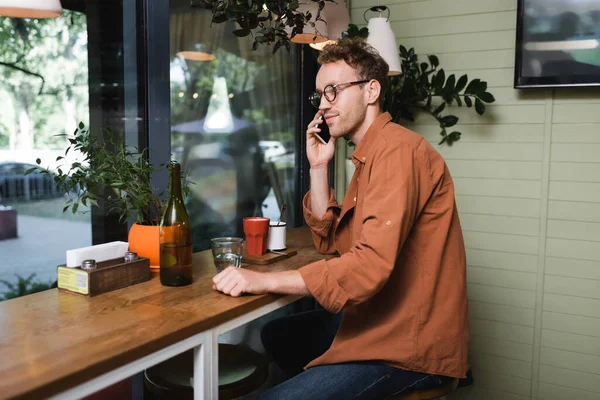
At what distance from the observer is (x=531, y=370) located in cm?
272

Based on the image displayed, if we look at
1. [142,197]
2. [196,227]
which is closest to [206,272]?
[142,197]

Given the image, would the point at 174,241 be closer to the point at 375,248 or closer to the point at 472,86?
the point at 375,248

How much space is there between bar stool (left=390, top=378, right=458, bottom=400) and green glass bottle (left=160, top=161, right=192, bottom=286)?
64 cm

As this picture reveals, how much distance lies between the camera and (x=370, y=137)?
5.81 ft

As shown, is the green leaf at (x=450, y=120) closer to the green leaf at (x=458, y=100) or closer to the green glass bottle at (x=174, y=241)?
the green leaf at (x=458, y=100)

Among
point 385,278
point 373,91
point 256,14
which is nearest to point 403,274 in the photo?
point 385,278

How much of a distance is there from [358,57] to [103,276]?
953mm

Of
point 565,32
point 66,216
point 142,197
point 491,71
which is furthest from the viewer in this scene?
point 491,71

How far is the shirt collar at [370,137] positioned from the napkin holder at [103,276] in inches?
26.8

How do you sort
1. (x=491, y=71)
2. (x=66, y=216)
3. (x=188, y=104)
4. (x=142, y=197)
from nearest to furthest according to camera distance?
(x=142, y=197)
(x=66, y=216)
(x=188, y=104)
(x=491, y=71)

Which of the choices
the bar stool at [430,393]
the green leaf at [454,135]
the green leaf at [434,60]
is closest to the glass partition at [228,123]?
the green leaf at [434,60]

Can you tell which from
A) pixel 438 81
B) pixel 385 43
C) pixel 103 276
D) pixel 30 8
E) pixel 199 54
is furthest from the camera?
pixel 438 81

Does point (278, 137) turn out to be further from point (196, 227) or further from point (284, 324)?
point (284, 324)

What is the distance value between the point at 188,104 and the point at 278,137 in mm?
696
